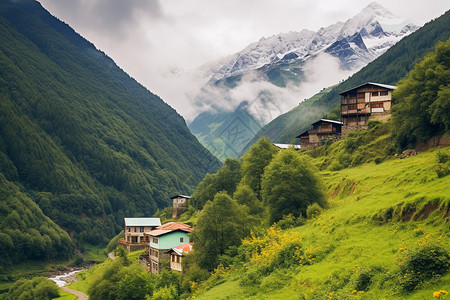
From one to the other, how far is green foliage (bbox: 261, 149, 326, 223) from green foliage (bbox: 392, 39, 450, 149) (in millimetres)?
15900

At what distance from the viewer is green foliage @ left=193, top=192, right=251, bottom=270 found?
62.4 metres

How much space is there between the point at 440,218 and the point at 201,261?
3500cm

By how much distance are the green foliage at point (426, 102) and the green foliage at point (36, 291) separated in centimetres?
9536

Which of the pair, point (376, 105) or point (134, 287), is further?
point (376, 105)

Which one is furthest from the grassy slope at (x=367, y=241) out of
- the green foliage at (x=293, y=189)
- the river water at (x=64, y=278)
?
the river water at (x=64, y=278)

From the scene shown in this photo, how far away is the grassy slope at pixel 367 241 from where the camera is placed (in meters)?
31.0

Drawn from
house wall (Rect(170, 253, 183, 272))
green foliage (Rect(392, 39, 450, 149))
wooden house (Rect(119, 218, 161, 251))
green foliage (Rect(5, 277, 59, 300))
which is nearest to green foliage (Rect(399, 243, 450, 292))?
green foliage (Rect(392, 39, 450, 149))

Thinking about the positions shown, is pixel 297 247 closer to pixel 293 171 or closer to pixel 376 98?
pixel 293 171

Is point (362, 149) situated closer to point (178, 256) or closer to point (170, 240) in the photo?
point (178, 256)

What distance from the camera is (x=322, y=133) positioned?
4397 inches

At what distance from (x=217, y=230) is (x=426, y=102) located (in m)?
33.2

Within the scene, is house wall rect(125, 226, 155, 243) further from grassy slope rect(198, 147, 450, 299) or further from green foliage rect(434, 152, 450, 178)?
green foliage rect(434, 152, 450, 178)

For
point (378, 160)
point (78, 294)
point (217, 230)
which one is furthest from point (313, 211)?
point (78, 294)

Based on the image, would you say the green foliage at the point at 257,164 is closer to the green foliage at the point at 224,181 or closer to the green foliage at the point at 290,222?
the green foliage at the point at 224,181
